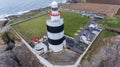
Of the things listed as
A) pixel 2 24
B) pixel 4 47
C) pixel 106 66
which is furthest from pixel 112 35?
pixel 2 24

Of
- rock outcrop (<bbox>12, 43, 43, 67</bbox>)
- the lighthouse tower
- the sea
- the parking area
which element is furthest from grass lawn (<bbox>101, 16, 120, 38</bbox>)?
the sea

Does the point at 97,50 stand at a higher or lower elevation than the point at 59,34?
lower

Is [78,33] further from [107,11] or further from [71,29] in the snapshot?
[107,11]

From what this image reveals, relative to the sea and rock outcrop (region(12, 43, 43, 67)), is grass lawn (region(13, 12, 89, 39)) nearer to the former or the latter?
rock outcrop (region(12, 43, 43, 67))

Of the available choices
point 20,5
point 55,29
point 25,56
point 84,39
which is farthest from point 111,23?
point 20,5

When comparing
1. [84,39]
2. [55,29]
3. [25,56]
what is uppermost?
[55,29]

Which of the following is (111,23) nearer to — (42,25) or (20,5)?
(42,25)
